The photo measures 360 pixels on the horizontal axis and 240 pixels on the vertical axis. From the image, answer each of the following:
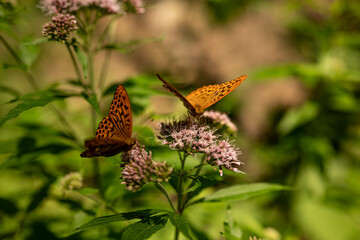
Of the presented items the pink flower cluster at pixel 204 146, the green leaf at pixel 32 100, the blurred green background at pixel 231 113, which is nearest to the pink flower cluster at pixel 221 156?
the pink flower cluster at pixel 204 146

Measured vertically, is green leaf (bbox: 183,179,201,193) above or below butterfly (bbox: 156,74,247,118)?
below

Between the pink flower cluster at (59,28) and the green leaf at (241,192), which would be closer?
the pink flower cluster at (59,28)

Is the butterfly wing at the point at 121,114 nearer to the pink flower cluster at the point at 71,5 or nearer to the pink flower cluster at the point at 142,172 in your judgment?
the pink flower cluster at the point at 142,172

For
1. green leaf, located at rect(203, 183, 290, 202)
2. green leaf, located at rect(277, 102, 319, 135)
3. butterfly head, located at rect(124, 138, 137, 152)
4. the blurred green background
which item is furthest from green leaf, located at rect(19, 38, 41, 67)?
green leaf, located at rect(277, 102, 319, 135)

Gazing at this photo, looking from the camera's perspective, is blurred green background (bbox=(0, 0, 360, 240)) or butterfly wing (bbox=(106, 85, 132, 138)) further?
blurred green background (bbox=(0, 0, 360, 240))

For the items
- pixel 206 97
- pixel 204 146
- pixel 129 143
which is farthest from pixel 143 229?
pixel 206 97

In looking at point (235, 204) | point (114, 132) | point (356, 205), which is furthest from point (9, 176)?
point (356, 205)

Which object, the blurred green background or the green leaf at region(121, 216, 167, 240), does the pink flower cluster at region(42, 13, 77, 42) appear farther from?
the green leaf at region(121, 216, 167, 240)
